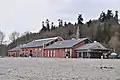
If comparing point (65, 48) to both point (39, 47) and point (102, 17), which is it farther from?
point (102, 17)

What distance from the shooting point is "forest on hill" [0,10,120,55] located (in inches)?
4026

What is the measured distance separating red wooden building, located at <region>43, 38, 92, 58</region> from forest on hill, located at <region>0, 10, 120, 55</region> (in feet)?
50.3

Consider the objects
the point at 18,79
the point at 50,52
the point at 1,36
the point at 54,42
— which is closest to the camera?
the point at 18,79

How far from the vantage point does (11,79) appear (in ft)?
37.5

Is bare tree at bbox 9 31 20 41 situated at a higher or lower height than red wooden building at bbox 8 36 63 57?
higher

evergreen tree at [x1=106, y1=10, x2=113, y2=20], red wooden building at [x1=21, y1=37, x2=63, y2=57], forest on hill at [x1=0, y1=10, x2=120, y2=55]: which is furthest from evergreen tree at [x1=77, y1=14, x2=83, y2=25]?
red wooden building at [x1=21, y1=37, x2=63, y2=57]

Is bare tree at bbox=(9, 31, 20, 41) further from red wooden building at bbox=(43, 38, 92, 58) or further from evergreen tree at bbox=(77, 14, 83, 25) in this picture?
red wooden building at bbox=(43, 38, 92, 58)

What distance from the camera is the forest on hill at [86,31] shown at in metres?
102

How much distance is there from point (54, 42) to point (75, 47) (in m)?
17.1

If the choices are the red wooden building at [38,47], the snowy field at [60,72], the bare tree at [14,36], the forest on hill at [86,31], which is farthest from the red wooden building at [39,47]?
the snowy field at [60,72]

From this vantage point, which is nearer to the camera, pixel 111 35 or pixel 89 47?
pixel 89 47

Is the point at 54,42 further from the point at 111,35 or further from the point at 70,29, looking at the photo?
the point at 70,29

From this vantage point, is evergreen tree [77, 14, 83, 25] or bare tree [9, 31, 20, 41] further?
evergreen tree [77, 14, 83, 25]

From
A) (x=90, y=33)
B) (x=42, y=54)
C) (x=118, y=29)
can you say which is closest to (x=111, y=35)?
(x=118, y=29)
